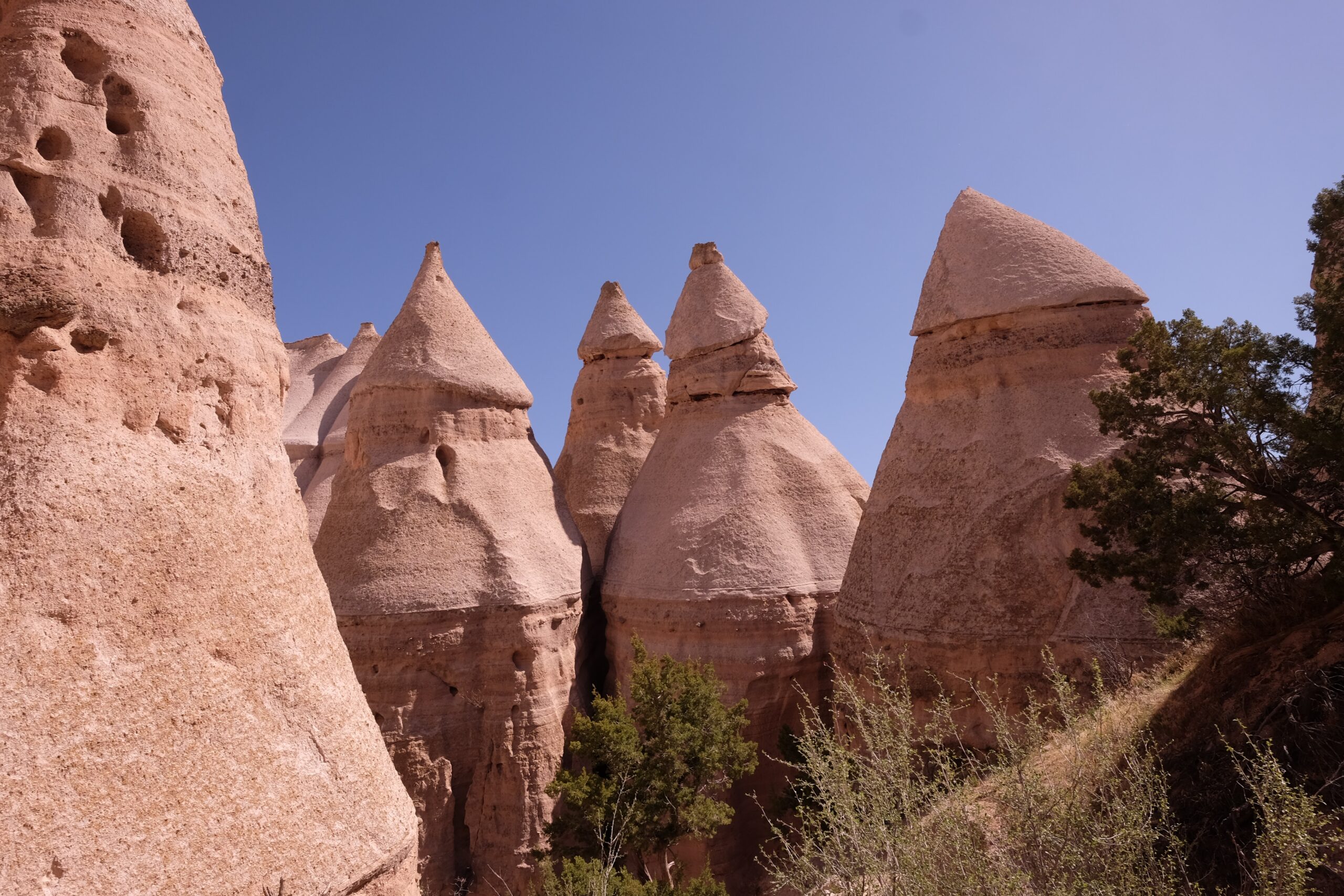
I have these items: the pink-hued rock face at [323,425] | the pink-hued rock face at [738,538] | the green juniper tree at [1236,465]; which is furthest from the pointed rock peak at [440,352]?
the green juniper tree at [1236,465]

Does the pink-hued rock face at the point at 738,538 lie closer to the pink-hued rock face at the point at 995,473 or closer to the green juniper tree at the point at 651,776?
the green juniper tree at the point at 651,776

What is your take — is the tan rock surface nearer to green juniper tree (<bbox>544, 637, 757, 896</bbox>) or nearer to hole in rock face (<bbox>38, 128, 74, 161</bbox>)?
green juniper tree (<bbox>544, 637, 757, 896</bbox>)

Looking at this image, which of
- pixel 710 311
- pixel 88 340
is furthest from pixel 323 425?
pixel 88 340

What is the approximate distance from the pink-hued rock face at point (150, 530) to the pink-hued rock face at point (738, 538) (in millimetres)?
7419

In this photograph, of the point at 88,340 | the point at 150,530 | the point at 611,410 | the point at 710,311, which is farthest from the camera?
the point at 611,410

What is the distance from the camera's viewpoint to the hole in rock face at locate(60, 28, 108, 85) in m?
6.03

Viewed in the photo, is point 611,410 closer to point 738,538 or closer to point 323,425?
point 738,538

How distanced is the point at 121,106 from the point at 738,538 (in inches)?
376

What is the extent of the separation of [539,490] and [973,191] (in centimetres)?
786

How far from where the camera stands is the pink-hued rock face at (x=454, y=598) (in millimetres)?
11719

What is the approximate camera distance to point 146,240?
5781 mm

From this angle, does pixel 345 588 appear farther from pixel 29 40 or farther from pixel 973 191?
pixel 973 191

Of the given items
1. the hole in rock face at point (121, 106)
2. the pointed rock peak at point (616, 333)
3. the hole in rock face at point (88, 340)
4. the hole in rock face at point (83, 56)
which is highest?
the pointed rock peak at point (616, 333)

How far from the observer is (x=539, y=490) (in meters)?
14.1
